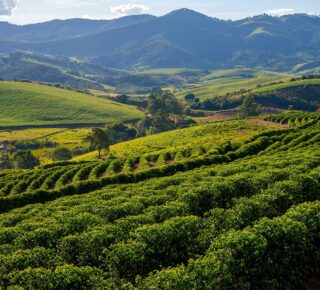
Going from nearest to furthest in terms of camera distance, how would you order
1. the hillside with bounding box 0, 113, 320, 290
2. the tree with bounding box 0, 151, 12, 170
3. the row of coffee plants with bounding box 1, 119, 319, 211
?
the hillside with bounding box 0, 113, 320, 290, the row of coffee plants with bounding box 1, 119, 319, 211, the tree with bounding box 0, 151, 12, 170

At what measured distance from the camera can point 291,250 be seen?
101 feet

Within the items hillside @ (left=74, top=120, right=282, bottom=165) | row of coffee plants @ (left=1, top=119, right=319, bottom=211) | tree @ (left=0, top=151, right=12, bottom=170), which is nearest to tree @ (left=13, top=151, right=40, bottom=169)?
tree @ (left=0, top=151, right=12, bottom=170)

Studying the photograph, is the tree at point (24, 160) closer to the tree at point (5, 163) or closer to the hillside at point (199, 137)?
the tree at point (5, 163)

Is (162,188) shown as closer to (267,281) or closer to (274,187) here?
(274,187)

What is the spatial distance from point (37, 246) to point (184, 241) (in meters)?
12.4

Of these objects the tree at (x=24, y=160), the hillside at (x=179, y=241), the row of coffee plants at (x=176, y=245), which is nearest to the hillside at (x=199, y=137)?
the tree at (x=24, y=160)

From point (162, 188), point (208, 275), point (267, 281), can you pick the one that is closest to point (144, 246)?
point (208, 275)

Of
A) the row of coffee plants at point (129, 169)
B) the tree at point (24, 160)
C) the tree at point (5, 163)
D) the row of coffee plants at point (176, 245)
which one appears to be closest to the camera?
the row of coffee plants at point (176, 245)

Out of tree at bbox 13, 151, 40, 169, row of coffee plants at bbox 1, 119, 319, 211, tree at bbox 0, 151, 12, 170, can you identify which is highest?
row of coffee plants at bbox 1, 119, 319, 211

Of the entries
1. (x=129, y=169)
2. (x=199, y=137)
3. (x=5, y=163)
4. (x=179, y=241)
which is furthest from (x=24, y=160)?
(x=179, y=241)

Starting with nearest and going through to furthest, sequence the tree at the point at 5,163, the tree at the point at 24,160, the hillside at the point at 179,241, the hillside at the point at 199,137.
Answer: the hillside at the point at 179,241, the hillside at the point at 199,137, the tree at the point at 24,160, the tree at the point at 5,163

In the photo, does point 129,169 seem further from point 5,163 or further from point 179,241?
point 5,163

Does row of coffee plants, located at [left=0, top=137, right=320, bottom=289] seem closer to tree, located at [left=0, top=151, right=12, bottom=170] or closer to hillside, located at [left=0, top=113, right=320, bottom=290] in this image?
hillside, located at [left=0, top=113, right=320, bottom=290]

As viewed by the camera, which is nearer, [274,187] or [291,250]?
[291,250]
